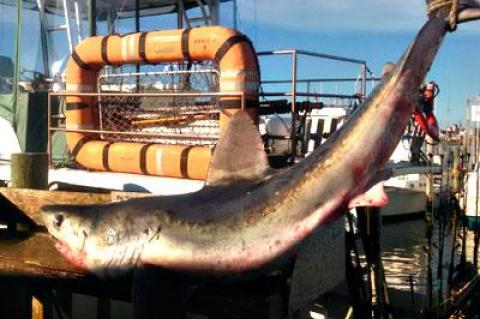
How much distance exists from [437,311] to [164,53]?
455 centimetres

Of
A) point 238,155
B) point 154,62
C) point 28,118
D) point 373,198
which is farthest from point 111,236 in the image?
point 28,118

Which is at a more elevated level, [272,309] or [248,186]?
[248,186]

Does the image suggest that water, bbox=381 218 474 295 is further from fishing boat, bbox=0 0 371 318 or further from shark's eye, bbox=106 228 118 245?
shark's eye, bbox=106 228 118 245

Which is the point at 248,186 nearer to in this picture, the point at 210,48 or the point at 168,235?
the point at 168,235

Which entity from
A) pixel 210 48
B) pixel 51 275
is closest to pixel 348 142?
pixel 51 275

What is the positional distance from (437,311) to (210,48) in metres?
3.93

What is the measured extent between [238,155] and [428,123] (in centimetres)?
710

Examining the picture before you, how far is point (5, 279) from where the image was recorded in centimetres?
366

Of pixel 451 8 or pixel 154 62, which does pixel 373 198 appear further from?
pixel 154 62

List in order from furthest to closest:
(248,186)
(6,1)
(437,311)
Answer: (6,1), (437,311), (248,186)

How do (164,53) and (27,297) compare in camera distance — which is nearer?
(27,297)

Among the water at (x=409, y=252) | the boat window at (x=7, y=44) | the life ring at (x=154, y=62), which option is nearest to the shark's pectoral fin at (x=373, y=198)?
the life ring at (x=154, y=62)

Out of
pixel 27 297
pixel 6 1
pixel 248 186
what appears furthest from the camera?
pixel 6 1

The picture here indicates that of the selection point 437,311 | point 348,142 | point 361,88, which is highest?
point 361,88
